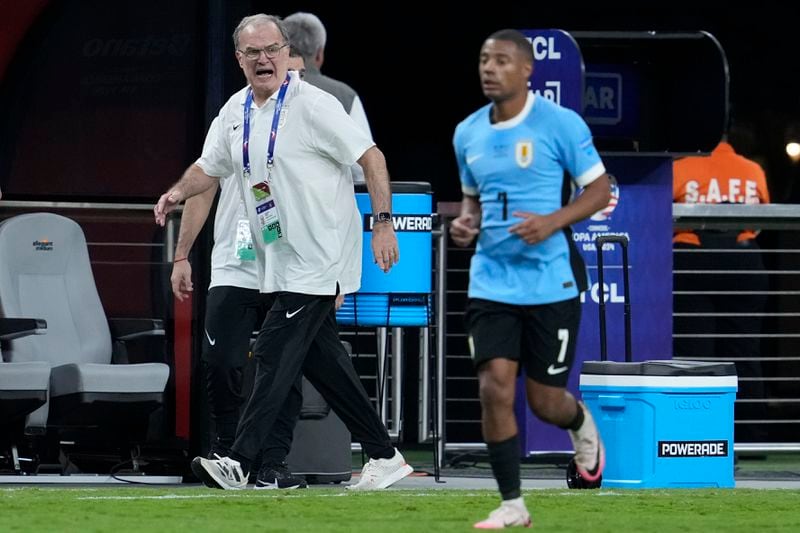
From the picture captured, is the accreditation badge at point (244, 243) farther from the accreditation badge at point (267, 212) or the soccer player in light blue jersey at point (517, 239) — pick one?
the soccer player in light blue jersey at point (517, 239)

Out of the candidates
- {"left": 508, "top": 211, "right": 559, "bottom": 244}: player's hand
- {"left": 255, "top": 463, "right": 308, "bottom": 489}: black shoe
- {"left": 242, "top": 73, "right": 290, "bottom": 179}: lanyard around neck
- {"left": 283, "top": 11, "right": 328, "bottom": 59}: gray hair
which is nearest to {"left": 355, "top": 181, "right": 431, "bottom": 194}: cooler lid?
{"left": 283, "top": 11, "right": 328, "bottom": 59}: gray hair

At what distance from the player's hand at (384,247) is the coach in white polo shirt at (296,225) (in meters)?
0.01

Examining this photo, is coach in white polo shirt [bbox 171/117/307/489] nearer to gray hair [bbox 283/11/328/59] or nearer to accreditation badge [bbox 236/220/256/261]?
accreditation badge [bbox 236/220/256/261]

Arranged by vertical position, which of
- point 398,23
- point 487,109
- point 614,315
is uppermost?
point 398,23

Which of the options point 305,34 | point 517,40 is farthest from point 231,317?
point 517,40

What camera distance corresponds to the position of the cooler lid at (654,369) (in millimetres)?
8828

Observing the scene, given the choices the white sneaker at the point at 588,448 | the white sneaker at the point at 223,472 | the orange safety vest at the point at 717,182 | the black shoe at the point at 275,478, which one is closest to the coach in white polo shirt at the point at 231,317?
the black shoe at the point at 275,478

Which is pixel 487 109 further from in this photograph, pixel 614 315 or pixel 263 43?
pixel 614 315

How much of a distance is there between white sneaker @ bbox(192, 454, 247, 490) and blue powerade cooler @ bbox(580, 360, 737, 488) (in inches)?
70.1

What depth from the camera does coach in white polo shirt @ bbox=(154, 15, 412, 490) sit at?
311 inches

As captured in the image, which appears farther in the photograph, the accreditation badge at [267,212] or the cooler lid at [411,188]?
the cooler lid at [411,188]

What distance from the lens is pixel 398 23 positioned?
528 inches

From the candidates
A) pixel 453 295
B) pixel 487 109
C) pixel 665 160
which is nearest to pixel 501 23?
pixel 453 295

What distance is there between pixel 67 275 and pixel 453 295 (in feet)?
12.1
